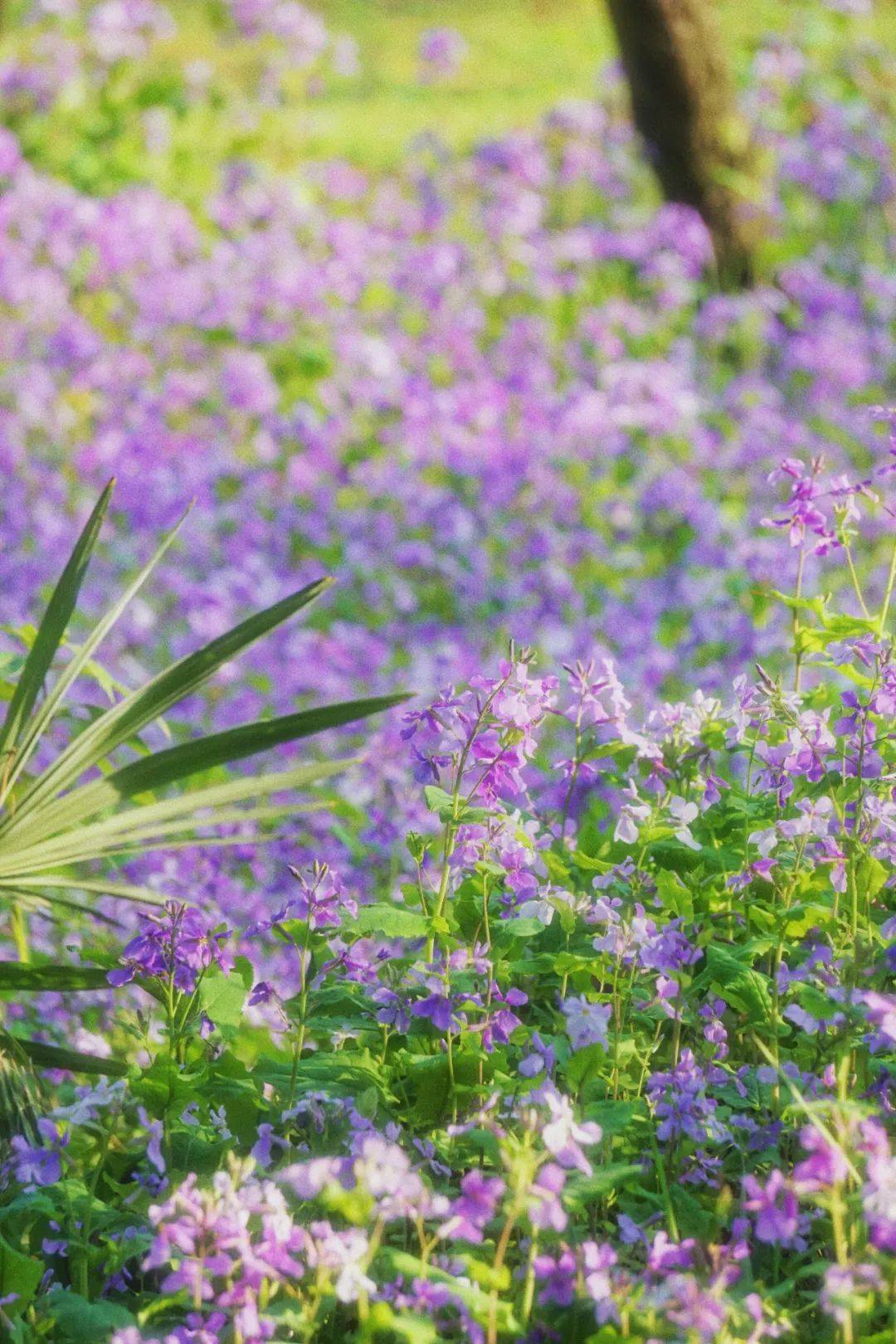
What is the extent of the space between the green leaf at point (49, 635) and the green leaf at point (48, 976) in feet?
0.87

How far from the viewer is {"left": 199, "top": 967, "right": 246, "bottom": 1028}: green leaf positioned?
6.86ft

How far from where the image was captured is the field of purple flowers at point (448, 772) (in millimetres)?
1729

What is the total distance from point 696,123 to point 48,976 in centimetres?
666

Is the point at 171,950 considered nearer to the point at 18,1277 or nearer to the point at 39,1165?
the point at 39,1165

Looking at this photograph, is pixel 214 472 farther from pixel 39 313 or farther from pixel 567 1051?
pixel 567 1051

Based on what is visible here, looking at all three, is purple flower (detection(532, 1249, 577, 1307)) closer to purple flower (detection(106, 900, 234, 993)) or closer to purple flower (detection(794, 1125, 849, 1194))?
purple flower (detection(794, 1125, 849, 1194))

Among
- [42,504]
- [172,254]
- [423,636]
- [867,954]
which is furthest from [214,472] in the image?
[867,954]

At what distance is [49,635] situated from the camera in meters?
2.11

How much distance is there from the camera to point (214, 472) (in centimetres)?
564

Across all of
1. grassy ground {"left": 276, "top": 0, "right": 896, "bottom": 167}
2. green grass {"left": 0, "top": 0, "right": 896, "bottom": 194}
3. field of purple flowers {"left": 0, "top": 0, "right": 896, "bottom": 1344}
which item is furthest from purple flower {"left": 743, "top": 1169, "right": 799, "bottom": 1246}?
grassy ground {"left": 276, "top": 0, "right": 896, "bottom": 167}

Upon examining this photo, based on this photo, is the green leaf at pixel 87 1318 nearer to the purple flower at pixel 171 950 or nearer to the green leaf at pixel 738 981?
the purple flower at pixel 171 950

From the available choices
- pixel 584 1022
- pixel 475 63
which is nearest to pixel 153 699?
pixel 584 1022

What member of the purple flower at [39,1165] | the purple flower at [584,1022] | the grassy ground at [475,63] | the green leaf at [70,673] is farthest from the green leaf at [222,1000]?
the grassy ground at [475,63]

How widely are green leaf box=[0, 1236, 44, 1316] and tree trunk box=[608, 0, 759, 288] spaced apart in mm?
6677
